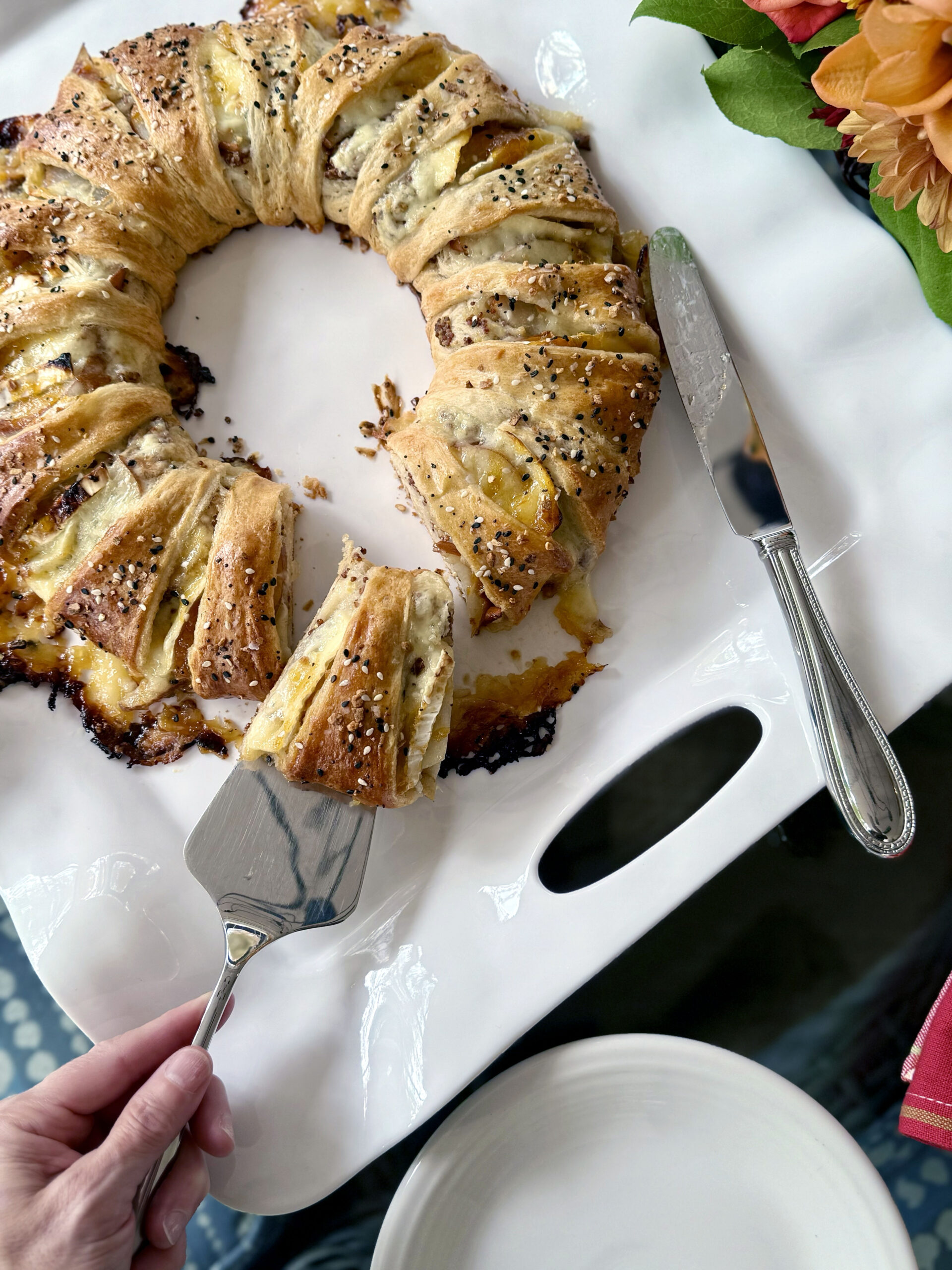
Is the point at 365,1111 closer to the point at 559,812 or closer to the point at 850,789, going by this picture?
the point at 559,812

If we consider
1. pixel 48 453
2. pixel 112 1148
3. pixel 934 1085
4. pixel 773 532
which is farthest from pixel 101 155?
pixel 934 1085

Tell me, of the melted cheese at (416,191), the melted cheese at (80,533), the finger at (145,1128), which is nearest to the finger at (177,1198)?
the finger at (145,1128)

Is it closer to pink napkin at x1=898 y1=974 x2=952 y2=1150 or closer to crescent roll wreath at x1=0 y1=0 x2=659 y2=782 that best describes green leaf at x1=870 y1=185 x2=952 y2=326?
crescent roll wreath at x1=0 y1=0 x2=659 y2=782

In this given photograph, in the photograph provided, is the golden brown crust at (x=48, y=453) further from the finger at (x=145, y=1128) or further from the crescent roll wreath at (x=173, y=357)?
the finger at (x=145, y=1128)

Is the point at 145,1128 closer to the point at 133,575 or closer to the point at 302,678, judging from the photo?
the point at 302,678

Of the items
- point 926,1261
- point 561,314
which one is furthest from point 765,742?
point 926,1261

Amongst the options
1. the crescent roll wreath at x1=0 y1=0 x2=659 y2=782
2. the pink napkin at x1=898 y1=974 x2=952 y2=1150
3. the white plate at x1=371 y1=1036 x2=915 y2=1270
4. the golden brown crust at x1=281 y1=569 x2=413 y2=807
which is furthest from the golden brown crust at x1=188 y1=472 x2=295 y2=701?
the pink napkin at x1=898 y1=974 x2=952 y2=1150
